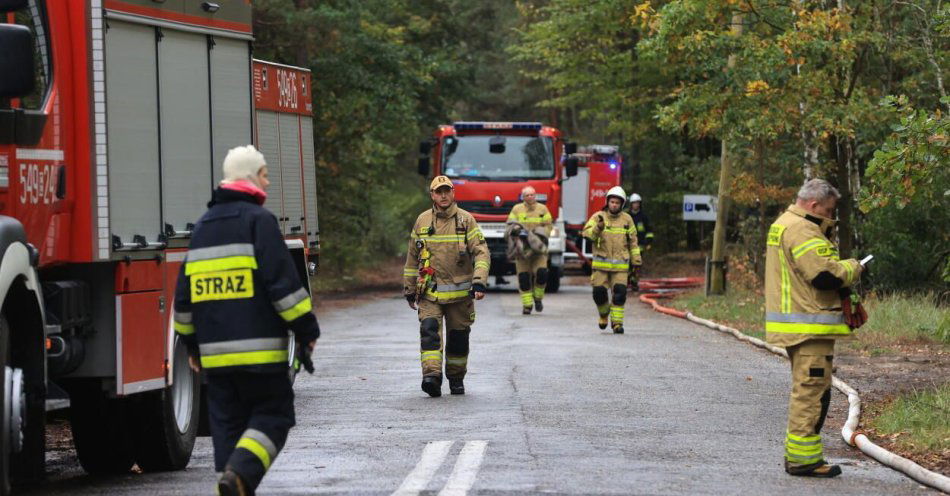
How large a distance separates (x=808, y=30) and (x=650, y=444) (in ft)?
39.9

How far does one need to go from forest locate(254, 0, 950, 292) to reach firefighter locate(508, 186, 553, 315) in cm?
240

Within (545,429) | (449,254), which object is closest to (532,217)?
(449,254)

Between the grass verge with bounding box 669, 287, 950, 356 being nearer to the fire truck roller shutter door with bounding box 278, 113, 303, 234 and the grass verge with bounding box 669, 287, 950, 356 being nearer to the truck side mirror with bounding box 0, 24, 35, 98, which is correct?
the fire truck roller shutter door with bounding box 278, 113, 303, 234

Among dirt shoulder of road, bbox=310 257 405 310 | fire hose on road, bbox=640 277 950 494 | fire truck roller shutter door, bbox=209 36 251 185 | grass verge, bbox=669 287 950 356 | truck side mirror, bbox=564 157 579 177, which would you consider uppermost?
fire truck roller shutter door, bbox=209 36 251 185

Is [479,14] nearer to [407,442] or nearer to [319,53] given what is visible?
[319,53]

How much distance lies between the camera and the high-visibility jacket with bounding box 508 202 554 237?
76.9 ft

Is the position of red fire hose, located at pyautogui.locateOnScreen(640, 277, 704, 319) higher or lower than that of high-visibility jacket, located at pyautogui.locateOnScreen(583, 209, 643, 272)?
lower

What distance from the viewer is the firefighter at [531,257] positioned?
23.1m

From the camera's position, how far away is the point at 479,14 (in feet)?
176

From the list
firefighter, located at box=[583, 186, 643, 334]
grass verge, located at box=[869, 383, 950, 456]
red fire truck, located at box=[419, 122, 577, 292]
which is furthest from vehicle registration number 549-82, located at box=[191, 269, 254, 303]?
red fire truck, located at box=[419, 122, 577, 292]

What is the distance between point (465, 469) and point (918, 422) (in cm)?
353

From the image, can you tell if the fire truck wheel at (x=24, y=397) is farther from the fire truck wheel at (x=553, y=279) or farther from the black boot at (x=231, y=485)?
the fire truck wheel at (x=553, y=279)

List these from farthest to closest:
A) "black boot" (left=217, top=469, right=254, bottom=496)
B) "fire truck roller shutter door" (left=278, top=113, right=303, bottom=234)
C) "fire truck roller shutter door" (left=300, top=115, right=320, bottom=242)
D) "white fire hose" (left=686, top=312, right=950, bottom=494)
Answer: "fire truck roller shutter door" (left=300, top=115, right=320, bottom=242)
"fire truck roller shutter door" (left=278, top=113, right=303, bottom=234)
"white fire hose" (left=686, top=312, right=950, bottom=494)
"black boot" (left=217, top=469, right=254, bottom=496)

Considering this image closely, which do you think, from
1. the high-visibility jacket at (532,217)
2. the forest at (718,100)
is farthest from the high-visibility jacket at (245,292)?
the high-visibility jacket at (532,217)
